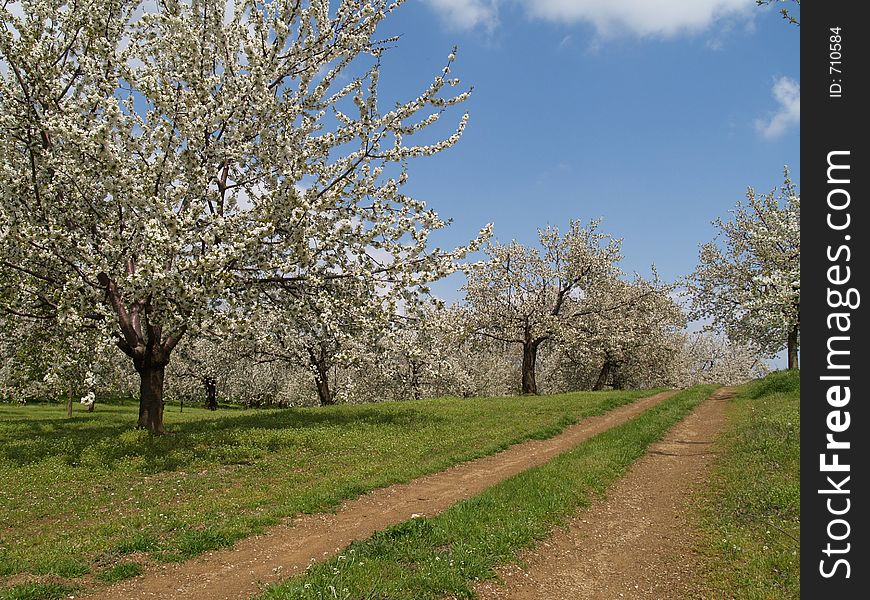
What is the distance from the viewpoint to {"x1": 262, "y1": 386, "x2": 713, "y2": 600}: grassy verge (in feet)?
26.4

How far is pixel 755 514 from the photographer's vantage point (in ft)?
36.4

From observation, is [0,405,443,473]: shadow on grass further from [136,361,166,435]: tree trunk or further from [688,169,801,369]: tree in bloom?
[688,169,801,369]: tree in bloom

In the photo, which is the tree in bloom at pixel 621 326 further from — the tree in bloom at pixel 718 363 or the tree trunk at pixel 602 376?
the tree in bloom at pixel 718 363

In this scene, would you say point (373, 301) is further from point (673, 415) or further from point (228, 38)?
point (673, 415)

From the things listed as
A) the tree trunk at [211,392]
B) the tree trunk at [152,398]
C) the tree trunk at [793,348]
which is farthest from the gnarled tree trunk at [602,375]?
the tree trunk at [211,392]

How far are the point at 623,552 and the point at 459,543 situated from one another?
10.4 feet

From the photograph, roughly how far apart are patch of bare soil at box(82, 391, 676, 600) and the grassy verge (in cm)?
103

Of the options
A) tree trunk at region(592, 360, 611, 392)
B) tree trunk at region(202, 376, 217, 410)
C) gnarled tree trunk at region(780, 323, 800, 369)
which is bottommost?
tree trunk at region(202, 376, 217, 410)

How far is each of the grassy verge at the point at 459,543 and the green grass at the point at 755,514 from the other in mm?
2871

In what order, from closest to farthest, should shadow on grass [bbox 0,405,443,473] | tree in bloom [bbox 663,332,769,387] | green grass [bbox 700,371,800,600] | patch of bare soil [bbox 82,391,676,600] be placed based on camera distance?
1. green grass [bbox 700,371,800,600]
2. patch of bare soil [bbox 82,391,676,600]
3. shadow on grass [bbox 0,405,443,473]
4. tree in bloom [bbox 663,332,769,387]

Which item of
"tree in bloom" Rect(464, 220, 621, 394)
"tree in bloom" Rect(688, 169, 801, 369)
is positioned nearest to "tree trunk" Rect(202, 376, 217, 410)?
"tree in bloom" Rect(464, 220, 621, 394)

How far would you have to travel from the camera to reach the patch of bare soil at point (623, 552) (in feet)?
28.1

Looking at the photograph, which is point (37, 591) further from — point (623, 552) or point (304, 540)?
point (623, 552)

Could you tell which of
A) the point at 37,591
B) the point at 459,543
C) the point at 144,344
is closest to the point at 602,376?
the point at 144,344
